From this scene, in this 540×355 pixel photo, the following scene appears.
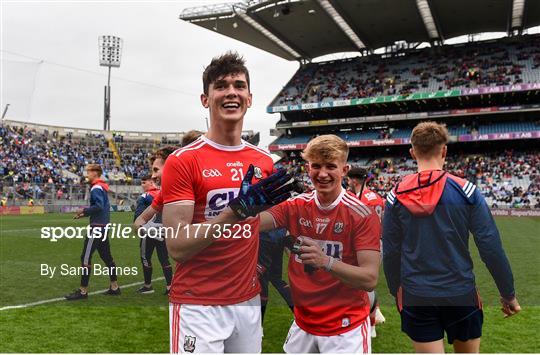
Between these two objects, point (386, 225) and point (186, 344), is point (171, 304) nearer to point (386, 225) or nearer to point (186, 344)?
point (186, 344)

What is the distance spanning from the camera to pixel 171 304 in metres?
2.15

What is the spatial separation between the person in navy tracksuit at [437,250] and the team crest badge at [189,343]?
1.14 metres

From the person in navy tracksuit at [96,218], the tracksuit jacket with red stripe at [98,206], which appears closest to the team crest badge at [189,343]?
the person in navy tracksuit at [96,218]

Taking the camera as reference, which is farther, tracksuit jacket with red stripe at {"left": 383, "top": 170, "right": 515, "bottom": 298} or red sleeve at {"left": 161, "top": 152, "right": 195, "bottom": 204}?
tracksuit jacket with red stripe at {"left": 383, "top": 170, "right": 515, "bottom": 298}

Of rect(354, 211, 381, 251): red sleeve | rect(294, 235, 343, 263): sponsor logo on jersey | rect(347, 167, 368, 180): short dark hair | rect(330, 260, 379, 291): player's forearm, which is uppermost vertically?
rect(347, 167, 368, 180): short dark hair

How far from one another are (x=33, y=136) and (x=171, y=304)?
37.0 meters

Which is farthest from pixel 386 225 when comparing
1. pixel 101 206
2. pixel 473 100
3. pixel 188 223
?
pixel 473 100

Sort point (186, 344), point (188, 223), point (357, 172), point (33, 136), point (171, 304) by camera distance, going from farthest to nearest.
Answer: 1. point (33, 136)
2. point (357, 172)
3. point (171, 304)
4. point (186, 344)
5. point (188, 223)

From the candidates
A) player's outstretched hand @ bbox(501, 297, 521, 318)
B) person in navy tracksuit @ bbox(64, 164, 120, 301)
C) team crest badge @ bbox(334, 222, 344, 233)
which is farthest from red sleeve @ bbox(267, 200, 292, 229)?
person in navy tracksuit @ bbox(64, 164, 120, 301)

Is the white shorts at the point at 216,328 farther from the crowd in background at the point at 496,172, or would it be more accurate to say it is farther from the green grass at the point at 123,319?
the crowd in background at the point at 496,172

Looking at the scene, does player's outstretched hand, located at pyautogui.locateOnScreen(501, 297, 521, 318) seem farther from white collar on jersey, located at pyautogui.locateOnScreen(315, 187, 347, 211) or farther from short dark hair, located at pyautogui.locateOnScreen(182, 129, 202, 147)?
short dark hair, located at pyautogui.locateOnScreen(182, 129, 202, 147)

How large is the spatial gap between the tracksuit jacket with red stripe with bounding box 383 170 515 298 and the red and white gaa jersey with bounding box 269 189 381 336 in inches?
9.8

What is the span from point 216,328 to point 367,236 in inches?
33.1

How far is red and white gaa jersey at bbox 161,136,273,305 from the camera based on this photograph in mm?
1894
